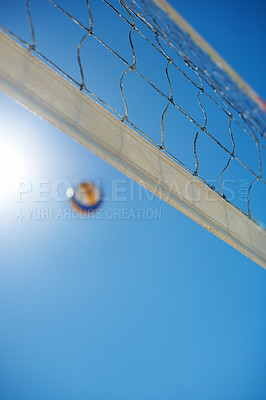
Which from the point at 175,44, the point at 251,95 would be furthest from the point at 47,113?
the point at 251,95

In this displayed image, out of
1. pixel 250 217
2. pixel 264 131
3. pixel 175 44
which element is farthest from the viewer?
pixel 264 131

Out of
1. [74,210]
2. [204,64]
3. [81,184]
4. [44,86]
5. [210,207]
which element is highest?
[204,64]

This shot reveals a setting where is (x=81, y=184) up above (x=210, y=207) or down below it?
above

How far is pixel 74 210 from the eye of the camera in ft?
9.50

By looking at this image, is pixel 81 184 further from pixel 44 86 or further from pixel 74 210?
pixel 44 86

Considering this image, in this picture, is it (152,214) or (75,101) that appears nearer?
(75,101)

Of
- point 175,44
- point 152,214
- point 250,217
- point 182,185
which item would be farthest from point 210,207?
point 152,214

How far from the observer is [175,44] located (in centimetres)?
176

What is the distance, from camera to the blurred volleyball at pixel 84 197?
283cm

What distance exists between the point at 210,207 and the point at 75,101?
59 centimetres

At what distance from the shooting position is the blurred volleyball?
2.83 metres

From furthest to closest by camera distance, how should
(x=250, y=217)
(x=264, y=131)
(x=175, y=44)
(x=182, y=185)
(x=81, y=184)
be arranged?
(x=81, y=184), (x=264, y=131), (x=175, y=44), (x=250, y=217), (x=182, y=185)

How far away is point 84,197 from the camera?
287cm

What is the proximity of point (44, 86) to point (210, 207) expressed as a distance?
68 cm
